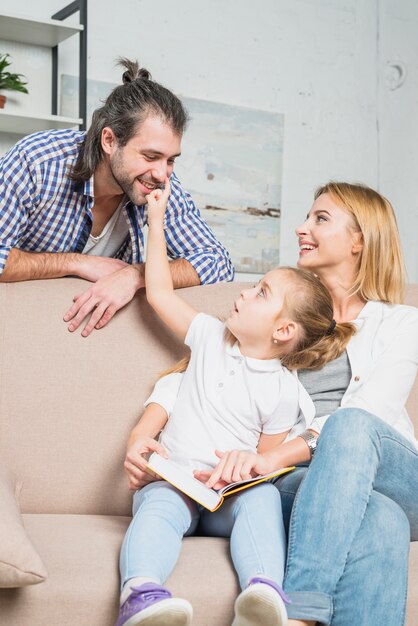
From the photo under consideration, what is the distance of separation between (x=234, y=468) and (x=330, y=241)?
668mm

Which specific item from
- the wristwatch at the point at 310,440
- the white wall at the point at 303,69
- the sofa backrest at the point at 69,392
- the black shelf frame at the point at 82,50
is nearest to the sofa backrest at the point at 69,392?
the sofa backrest at the point at 69,392

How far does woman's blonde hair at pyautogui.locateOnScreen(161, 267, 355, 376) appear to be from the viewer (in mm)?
1741

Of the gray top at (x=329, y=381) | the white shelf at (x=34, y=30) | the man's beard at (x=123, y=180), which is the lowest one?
the gray top at (x=329, y=381)

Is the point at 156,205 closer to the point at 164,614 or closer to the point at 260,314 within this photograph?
the point at 260,314

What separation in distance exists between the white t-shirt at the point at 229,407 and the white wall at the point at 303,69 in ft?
8.63

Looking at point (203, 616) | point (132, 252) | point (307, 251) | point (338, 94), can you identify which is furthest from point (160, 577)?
point (338, 94)

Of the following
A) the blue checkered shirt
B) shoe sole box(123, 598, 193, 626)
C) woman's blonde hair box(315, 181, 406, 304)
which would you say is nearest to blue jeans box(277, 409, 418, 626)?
shoe sole box(123, 598, 193, 626)

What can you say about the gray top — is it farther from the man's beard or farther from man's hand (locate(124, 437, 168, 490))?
the man's beard

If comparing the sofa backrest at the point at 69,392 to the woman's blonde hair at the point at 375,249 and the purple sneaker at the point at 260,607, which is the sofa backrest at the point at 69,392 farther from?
the purple sneaker at the point at 260,607

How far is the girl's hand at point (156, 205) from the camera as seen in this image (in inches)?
76.1

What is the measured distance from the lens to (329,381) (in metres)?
1.85

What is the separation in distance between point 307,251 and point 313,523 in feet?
2.55

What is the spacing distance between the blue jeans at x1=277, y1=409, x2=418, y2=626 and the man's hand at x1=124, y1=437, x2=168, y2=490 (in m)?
0.32

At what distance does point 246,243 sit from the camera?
4.38 metres
